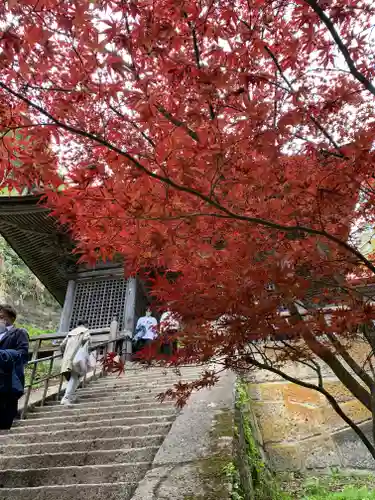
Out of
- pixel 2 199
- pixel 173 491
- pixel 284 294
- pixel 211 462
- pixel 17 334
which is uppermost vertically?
pixel 2 199

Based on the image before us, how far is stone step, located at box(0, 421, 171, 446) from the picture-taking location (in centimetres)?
441

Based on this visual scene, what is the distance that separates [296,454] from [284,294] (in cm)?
405

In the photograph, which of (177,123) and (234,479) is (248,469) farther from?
(177,123)

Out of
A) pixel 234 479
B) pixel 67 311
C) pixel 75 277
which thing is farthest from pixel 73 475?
pixel 75 277

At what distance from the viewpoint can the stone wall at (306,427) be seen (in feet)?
18.0

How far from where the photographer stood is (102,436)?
4500mm

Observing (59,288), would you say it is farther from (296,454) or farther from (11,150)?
(11,150)

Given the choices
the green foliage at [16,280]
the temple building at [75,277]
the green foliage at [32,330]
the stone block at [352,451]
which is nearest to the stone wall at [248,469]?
the stone block at [352,451]

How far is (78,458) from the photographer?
13.1 feet

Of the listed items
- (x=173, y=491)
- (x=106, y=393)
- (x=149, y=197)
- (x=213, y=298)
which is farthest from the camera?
(x=106, y=393)

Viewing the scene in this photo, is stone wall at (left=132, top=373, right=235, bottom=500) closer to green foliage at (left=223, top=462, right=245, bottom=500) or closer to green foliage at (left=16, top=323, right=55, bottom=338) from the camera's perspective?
green foliage at (left=223, top=462, right=245, bottom=500)

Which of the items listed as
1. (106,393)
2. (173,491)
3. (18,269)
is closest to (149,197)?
(173,491)

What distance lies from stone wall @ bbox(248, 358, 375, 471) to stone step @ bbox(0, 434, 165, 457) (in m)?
2.31

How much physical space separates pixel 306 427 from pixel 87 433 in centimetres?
327
